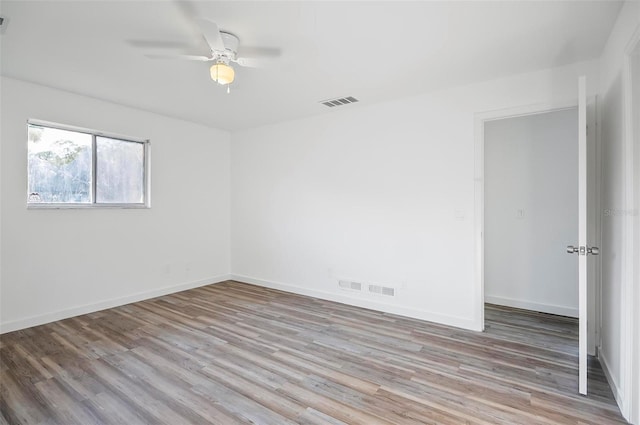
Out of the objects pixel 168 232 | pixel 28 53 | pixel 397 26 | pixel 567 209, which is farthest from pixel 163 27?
pixel 567 209

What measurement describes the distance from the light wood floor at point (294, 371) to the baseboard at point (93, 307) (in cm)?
10

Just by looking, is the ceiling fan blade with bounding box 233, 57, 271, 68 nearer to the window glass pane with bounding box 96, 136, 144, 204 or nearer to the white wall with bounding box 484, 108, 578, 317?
the window glass pane with bounding box 96, 136, 144, 204

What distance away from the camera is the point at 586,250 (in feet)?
6.83

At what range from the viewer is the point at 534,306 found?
382 cm

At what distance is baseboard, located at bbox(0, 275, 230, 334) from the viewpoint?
10.5 feet

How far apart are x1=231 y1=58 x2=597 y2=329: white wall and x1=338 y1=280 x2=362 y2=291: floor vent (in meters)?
0.08

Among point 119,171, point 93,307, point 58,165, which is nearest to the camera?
point 58,165

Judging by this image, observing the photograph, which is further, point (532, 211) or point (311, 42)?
point (532, 211)

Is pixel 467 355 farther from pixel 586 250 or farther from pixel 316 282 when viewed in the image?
pixel 316 282

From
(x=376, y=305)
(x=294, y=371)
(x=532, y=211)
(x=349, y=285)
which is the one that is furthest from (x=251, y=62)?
(x=532, y=211)

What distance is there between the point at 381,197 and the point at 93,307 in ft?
12.6

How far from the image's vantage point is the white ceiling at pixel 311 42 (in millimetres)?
2031

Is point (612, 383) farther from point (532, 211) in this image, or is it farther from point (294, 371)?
point (294, 371)

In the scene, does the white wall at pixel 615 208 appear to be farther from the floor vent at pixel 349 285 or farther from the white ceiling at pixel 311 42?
the floor vent at pixel 349 285
